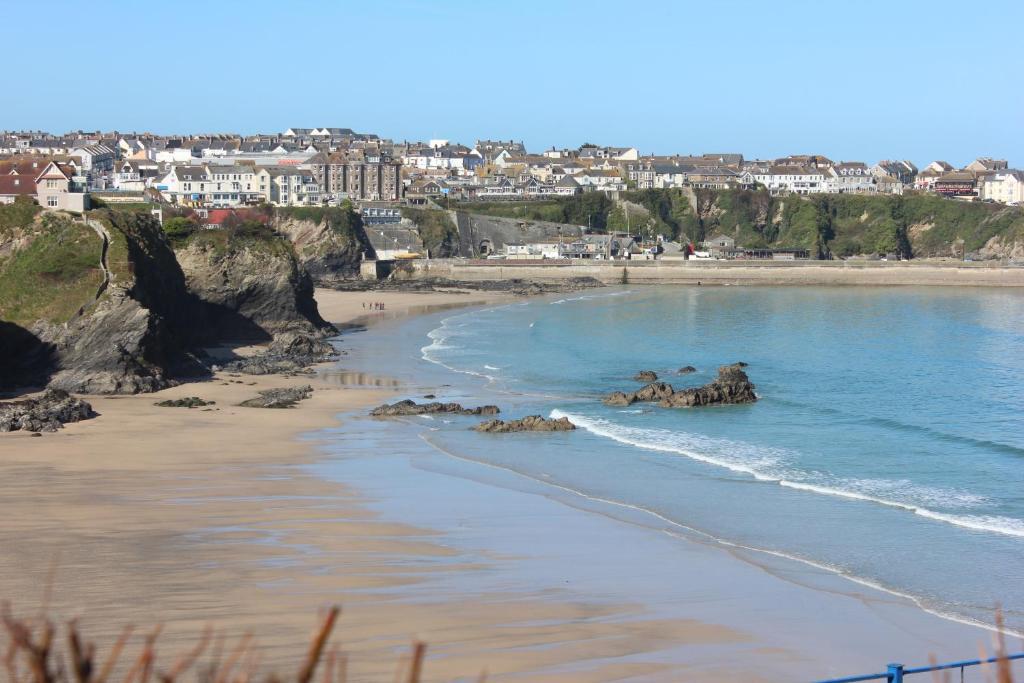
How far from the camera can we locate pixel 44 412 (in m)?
24.4

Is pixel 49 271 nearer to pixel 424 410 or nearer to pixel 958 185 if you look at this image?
pixel 424 410

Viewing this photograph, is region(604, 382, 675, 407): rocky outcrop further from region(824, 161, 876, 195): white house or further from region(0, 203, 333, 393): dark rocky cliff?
region(824, 161, 876, 195): white house

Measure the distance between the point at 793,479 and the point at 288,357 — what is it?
21656 millimetres

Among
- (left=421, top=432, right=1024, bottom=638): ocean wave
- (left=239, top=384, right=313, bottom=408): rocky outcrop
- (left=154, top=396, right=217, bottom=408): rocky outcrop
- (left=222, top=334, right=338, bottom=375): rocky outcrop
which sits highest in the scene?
(left=421, top=432, right=1024, bottom=638): ocean wave

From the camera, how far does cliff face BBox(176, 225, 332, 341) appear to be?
142 feet

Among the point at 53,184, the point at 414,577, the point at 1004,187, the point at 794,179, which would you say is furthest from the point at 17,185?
the point at 1004,187

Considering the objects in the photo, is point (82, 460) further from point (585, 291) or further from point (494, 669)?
point (585, 291)

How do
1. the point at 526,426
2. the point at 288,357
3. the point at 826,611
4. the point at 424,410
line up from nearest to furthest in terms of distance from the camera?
the point at 826,611
the point at 526,426
the point at 424,410
the point at 288,357

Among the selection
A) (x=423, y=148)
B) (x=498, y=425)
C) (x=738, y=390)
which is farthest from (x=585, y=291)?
(x=423, y=148)

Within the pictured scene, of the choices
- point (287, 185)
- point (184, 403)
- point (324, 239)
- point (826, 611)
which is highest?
point (287, 185)

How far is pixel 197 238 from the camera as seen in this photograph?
149 feet

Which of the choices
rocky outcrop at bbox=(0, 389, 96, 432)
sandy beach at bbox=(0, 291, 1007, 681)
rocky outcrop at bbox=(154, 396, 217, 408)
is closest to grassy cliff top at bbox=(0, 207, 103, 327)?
rocky outcrop at bbox=(154, 396, 217, 408)

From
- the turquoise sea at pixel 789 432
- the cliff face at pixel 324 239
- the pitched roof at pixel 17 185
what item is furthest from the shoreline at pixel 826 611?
the cliff face at pixel 324 239

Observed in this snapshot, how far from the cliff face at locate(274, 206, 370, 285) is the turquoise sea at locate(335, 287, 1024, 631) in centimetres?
2620
